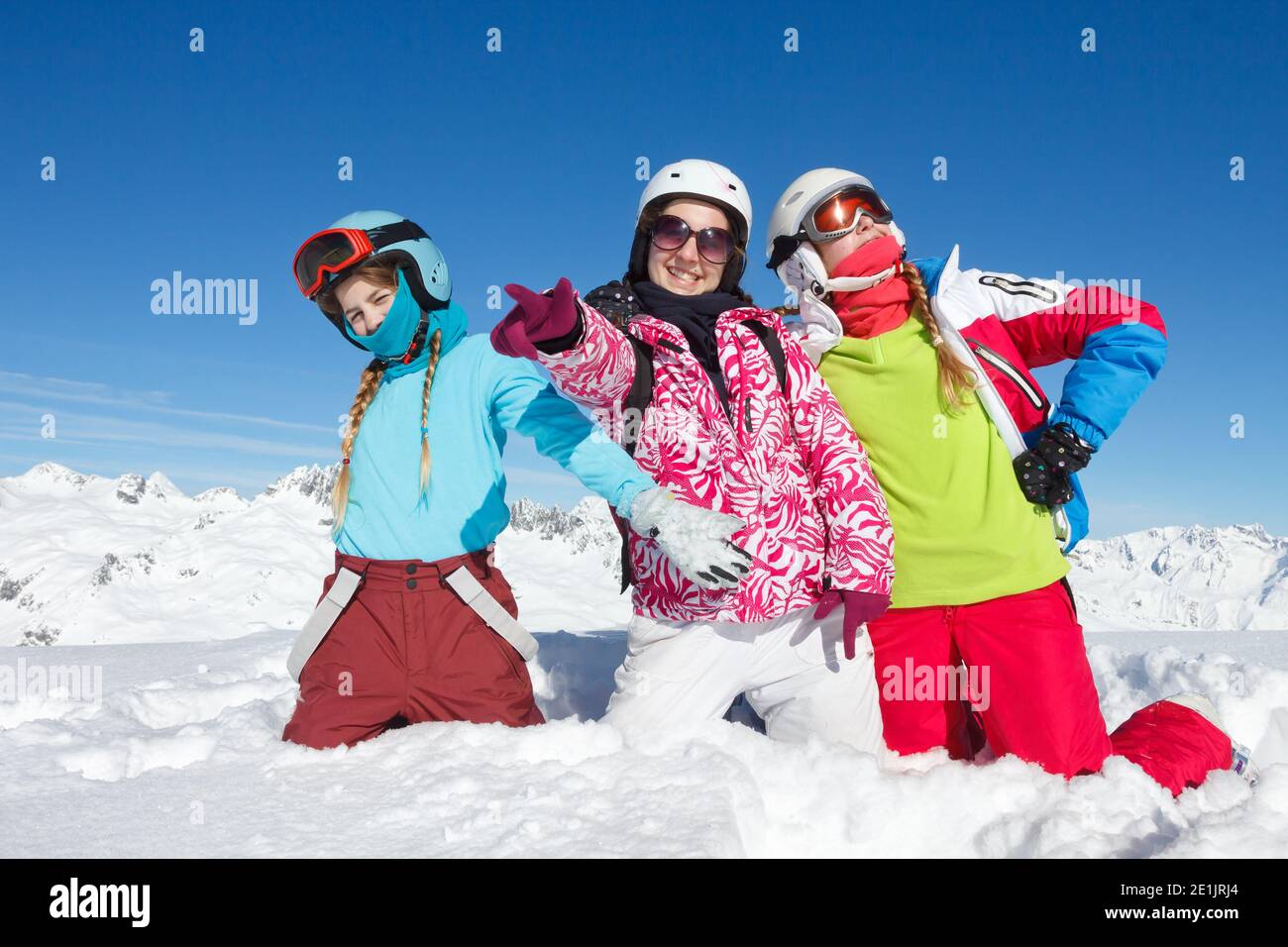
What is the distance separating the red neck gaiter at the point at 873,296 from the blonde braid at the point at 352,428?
220cm

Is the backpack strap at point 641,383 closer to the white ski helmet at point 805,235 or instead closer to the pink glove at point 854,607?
the white ski helmet at point 805,235

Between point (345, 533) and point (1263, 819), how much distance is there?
11.7 feet

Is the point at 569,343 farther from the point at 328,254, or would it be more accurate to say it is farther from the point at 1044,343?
the point at 1044,343

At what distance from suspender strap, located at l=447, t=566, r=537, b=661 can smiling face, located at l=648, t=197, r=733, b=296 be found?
1.54 m

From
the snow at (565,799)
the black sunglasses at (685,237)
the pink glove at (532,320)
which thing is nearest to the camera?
the snow at (565,799)

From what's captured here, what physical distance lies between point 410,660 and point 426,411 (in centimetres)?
109

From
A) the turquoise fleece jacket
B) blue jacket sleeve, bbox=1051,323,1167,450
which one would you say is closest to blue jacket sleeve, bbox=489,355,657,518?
the turquoise fleece jacket

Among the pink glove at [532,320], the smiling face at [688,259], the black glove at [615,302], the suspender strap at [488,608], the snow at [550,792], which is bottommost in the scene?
the snow at [550,792]

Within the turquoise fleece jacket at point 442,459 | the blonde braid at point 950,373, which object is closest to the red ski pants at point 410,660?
the turquoise fleece jacket at point 442,459

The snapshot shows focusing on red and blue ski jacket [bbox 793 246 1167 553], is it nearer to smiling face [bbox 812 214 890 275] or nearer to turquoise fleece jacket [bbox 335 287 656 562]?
smiling face [bbox 812 214 890 275]

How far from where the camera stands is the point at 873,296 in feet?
11.5

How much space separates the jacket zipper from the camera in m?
3.40

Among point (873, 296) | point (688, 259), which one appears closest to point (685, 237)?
point (688, 259)

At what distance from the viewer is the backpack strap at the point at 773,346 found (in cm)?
322
